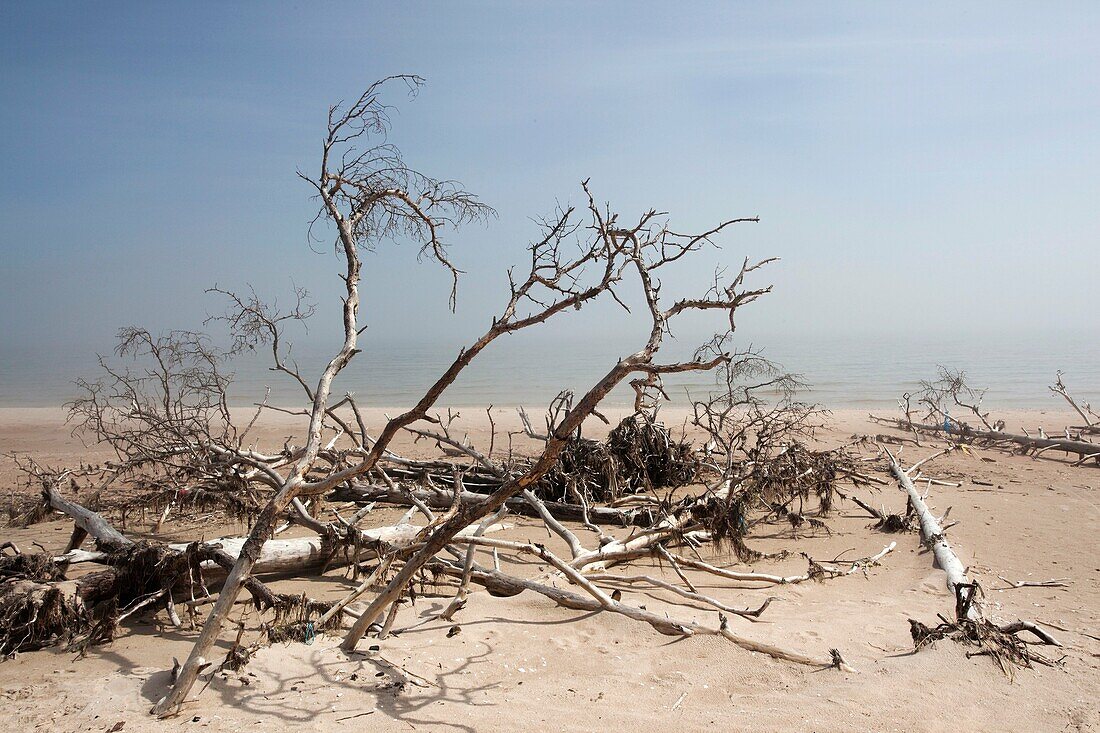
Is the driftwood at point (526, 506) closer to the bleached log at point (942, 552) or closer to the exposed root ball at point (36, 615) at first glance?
the bleached log at point (942, 552)

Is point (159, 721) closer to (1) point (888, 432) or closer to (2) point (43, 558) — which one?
(2) point (43, 558)

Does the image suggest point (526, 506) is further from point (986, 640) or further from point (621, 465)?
point (986, 640)

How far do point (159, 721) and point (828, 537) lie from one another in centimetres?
583

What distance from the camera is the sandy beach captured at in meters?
3.10

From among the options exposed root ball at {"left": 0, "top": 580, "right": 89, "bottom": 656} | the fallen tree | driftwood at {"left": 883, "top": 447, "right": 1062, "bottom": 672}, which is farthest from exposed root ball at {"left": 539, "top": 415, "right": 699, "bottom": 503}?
exposed root ball at {"left": 0, "top": 580, "right": 89, "bottom": 656}

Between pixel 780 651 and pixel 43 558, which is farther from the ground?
pixel 43 558

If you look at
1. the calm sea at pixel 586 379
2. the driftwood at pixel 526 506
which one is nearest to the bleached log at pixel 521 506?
the driftwood at pixel 526 506

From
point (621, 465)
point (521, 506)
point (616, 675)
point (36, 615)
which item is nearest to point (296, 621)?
point (36, 615)

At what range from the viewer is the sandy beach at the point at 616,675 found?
10.2ft

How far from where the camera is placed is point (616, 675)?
364 centimetres

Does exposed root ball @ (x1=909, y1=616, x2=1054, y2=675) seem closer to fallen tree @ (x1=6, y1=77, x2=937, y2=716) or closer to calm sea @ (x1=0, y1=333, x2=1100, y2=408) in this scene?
fallen tree @ (x1=6, y1=77, x2=937, y2=716)

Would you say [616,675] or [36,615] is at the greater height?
[36,615]

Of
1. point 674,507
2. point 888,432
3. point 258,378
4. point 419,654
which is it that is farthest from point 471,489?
point 258,378

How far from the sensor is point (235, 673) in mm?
3398
